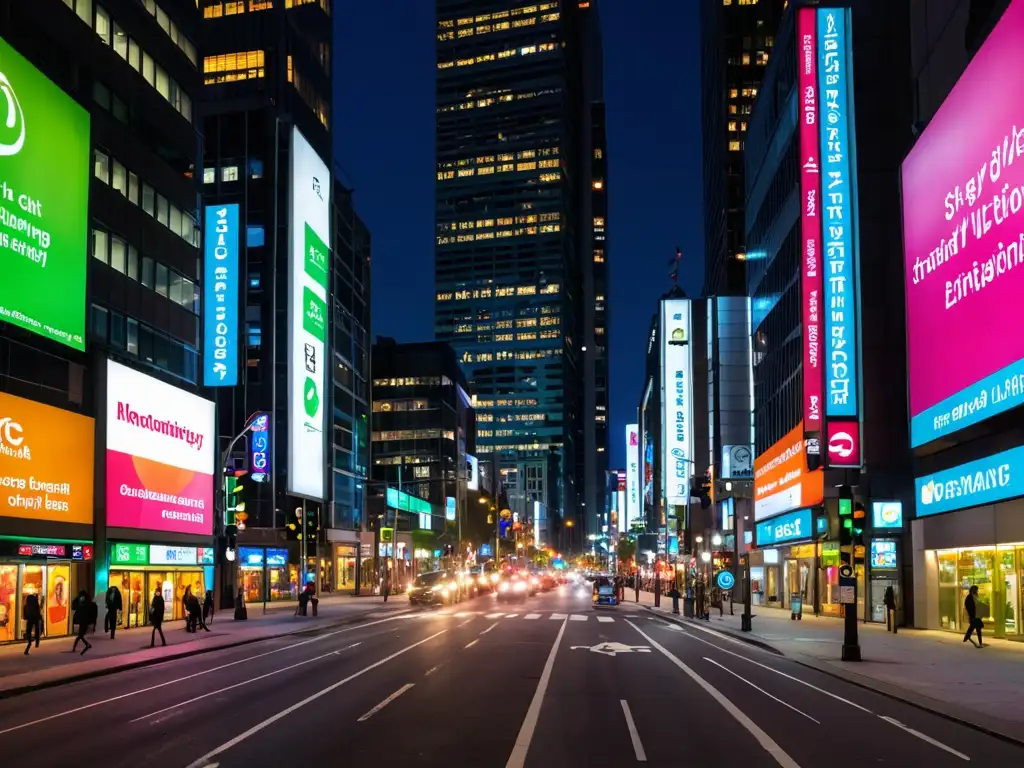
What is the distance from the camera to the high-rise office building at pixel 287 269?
249 ft

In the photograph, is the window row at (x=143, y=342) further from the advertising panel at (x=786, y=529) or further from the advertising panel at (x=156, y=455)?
the advertising panel at (x=786, y=529)

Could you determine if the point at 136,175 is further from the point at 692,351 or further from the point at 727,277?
the point at 727,277

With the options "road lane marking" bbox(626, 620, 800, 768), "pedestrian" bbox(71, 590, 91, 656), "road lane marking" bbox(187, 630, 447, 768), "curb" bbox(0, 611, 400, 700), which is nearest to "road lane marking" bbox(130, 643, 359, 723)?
"road lane marking" bbox(187, 630, 447, 768)

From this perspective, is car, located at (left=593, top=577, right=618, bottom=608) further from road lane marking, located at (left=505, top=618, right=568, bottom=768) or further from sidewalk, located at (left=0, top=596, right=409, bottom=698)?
road lane marking, located at (left=505, top=618, right=568, bottom=768)

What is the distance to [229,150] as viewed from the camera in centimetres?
7988

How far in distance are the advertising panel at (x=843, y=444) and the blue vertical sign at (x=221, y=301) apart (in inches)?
1151

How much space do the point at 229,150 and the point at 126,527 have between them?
46.2 meters

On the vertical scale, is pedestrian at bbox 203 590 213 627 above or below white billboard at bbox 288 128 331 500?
below

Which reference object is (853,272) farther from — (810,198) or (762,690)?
(762,690)

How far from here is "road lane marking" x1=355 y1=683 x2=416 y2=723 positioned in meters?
16.3

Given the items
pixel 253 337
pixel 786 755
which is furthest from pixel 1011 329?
pixel 253 337

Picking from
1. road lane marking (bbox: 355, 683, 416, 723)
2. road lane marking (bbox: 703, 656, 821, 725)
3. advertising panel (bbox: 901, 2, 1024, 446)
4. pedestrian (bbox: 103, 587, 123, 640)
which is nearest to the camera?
road lane marking (bbox: 355, 683, 416, 723)

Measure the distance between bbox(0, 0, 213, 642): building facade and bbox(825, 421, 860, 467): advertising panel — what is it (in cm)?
2799

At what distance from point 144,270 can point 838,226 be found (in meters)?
29.0
